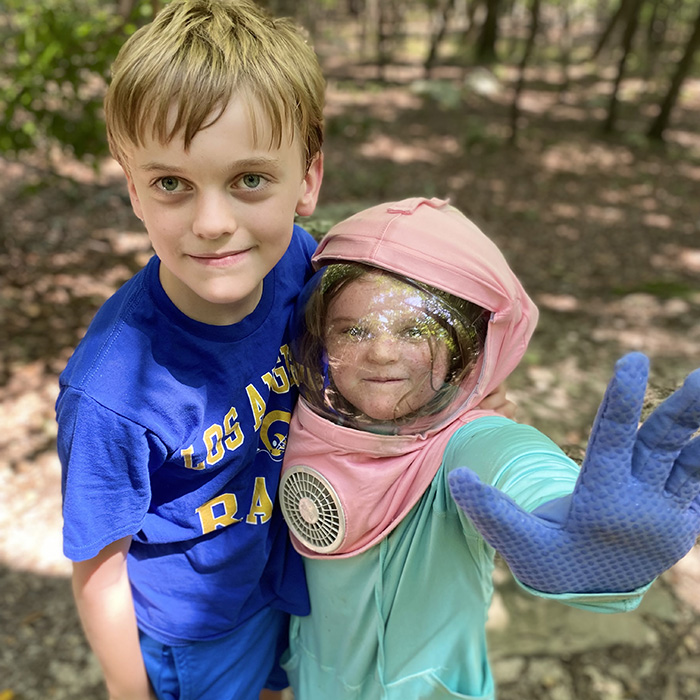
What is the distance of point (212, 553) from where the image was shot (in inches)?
60.7

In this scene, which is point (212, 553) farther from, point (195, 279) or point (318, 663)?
point (195, 279)

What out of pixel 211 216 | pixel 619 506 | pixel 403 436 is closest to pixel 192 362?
pixel 211 216

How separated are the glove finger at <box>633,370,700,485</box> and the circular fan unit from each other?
67 centimetres

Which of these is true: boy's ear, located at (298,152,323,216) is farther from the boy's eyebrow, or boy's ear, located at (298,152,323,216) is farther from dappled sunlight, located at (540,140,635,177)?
dappled sunlight, located at (540,140,635,177)

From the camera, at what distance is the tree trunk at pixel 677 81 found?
9844 millimetres

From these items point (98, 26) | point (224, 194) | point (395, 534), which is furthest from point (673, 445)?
point (98, 26)

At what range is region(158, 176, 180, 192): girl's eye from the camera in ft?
3.88

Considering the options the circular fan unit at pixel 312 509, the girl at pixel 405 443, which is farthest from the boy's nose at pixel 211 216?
the circular fan unit at pixel 312 509

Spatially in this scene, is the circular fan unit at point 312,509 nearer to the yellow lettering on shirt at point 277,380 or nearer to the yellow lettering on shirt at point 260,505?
the yellow lettering on shirt at point 260,505

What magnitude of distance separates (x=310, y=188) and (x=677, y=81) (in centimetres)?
1107

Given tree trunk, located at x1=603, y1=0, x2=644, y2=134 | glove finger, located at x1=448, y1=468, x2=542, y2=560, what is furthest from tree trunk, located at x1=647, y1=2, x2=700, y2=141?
glove finger, located at x1=448, y1=468, x2=542, y2=560

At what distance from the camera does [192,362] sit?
135cm

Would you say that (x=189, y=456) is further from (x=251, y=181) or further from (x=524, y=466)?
(x=524, y=466)

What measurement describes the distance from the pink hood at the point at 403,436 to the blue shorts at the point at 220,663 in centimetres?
48
